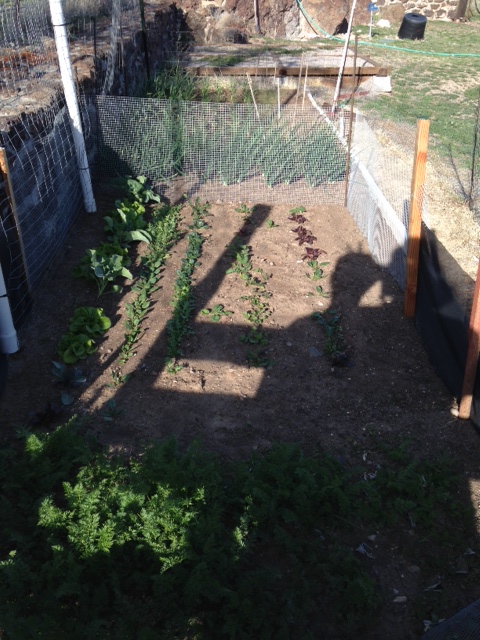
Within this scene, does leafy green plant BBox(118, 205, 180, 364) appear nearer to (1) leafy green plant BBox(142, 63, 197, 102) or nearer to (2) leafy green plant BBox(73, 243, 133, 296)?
(2) leafy green plant BBox(73, 243, 133, 296)

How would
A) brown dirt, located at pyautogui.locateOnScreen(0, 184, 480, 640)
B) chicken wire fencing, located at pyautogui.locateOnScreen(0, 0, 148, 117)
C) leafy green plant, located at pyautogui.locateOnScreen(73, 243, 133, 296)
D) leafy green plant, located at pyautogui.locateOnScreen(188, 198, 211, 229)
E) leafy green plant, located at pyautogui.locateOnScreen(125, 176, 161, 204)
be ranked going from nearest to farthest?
brown dirt, located at pyautogui.locateOnScreen(0, 184, 480, 640) → leafy green plant, located at pyautogui.locateOnScreen(73, 243, 133, 296) → chicken wire fencing, located at pyautogui.locateOnScreen(0, 0, 148, 117) → leafy green plant, located at pyautogui.locateOnScreen(188, 198, 211, 229) → leafy green plant, located at pyautogui.locateOnScreen(125, 176, 161, 204)

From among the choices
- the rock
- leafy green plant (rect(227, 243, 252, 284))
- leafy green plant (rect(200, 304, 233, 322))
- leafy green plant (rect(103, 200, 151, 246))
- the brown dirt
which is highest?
leafy green plant (rect(103, 200, 151, 246))

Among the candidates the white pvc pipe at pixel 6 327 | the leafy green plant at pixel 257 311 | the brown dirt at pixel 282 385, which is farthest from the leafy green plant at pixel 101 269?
the leafy green plant at pixel 257 311

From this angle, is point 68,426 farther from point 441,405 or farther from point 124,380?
point 441,405

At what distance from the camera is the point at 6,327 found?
15.8 feet

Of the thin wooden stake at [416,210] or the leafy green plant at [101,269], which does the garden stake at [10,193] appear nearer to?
the leafy green plant at [101,269]

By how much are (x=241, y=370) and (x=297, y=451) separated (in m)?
1.19

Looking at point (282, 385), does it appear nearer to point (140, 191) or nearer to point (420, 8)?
point (140, 191)

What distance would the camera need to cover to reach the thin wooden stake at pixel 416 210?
5.07 meters

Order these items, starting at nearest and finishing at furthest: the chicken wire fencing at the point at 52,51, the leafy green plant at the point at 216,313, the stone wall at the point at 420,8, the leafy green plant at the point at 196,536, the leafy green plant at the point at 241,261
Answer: the leafy green plant at the point at 196,536 < the leafy green plant at the point at 216,313 < the leafy green plant at the point at 241,261 < the chicken wire fencing at the point at 52,51 < the stone wall at the point at 420,8

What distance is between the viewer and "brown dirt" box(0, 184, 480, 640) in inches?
167

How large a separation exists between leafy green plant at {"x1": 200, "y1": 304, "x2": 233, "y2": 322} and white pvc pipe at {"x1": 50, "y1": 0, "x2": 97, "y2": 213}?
7.08 feet

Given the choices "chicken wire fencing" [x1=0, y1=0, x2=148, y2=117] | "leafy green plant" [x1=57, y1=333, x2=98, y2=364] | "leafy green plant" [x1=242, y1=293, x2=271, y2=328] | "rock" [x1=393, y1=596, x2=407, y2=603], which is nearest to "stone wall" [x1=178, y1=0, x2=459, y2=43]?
"chicken wire fencing" [x1=0, y1=0, x2=148, y2=117]

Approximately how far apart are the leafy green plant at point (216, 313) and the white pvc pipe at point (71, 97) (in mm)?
2158
